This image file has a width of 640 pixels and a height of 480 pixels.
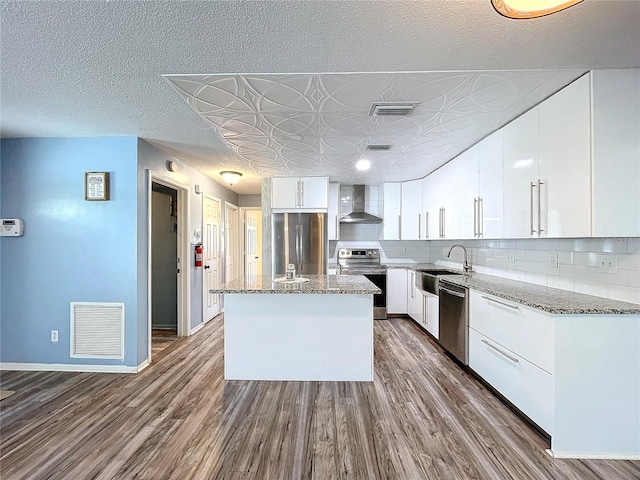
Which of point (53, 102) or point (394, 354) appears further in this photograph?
point (394, 354)

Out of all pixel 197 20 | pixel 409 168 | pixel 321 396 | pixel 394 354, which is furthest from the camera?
pixel 409 168

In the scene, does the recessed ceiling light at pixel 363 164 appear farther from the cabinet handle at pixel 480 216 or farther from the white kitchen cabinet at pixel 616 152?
the white kitchen cabinet at pixel 616 152

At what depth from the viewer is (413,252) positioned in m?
5.41

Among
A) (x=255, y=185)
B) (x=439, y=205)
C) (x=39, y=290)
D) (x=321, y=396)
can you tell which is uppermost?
(x=255, y=185)

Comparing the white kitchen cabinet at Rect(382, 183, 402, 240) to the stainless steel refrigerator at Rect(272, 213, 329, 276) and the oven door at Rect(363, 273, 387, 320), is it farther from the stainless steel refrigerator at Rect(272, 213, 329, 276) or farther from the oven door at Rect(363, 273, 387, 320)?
the stainless steel refrigerator at Rect(272, 213, 329, 276)

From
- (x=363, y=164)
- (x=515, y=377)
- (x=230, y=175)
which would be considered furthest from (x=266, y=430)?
(x=230, y=175)

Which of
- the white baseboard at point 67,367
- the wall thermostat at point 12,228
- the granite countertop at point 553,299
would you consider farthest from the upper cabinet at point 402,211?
the wall thermostat at point 12,228

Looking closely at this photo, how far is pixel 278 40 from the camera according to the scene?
155cm

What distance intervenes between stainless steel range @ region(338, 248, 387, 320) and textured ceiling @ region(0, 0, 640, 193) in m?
3.23

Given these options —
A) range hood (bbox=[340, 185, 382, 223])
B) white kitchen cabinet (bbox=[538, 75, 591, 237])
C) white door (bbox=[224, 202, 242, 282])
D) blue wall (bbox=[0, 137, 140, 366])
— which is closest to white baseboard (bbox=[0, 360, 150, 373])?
blue wall (bbox=[0, 137, 140, 366])

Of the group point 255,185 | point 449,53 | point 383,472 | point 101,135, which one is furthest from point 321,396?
point 255,185

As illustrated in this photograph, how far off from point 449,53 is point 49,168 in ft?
12.3

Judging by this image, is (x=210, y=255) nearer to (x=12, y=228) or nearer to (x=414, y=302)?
(x=12, y=228)

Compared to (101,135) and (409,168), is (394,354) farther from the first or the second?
(101,135)
